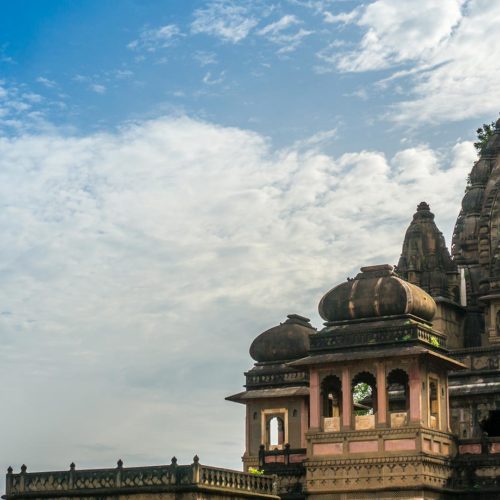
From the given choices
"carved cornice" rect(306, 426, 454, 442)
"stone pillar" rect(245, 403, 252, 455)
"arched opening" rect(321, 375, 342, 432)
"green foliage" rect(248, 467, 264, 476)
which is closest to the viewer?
"green foliage" rect(248, 467, 264, 476)

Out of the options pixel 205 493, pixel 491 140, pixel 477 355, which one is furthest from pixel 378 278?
pixel 491 140

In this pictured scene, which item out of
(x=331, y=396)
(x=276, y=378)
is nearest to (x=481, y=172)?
(x=276, y=378)

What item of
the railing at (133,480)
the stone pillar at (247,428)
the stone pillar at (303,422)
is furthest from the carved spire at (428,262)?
the railing at (133,480)

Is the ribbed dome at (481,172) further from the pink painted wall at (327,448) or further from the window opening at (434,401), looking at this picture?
the pink painted wall at (327,448)

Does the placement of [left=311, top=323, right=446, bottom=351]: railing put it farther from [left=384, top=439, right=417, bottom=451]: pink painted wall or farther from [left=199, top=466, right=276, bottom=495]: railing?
[left=199, top=466, right=276, bottom=495]: railing

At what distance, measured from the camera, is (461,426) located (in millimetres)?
37312

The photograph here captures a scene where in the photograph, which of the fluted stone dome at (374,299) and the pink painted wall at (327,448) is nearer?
the pink painted wall at (327,448)

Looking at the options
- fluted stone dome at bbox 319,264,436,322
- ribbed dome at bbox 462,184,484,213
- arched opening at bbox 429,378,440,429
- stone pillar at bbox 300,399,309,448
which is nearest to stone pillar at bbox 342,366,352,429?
fluted stone dome at bbox 319,264,436,322

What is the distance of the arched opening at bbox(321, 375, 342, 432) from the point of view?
1345 inches

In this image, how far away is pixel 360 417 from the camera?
34.1 meters

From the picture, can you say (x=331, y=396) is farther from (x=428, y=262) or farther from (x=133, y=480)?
(x=133, y=480)

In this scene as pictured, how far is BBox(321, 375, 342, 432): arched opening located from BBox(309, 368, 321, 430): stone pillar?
0.21m

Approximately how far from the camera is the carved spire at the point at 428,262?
1687 inches

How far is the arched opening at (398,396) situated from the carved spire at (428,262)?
15.5ft
